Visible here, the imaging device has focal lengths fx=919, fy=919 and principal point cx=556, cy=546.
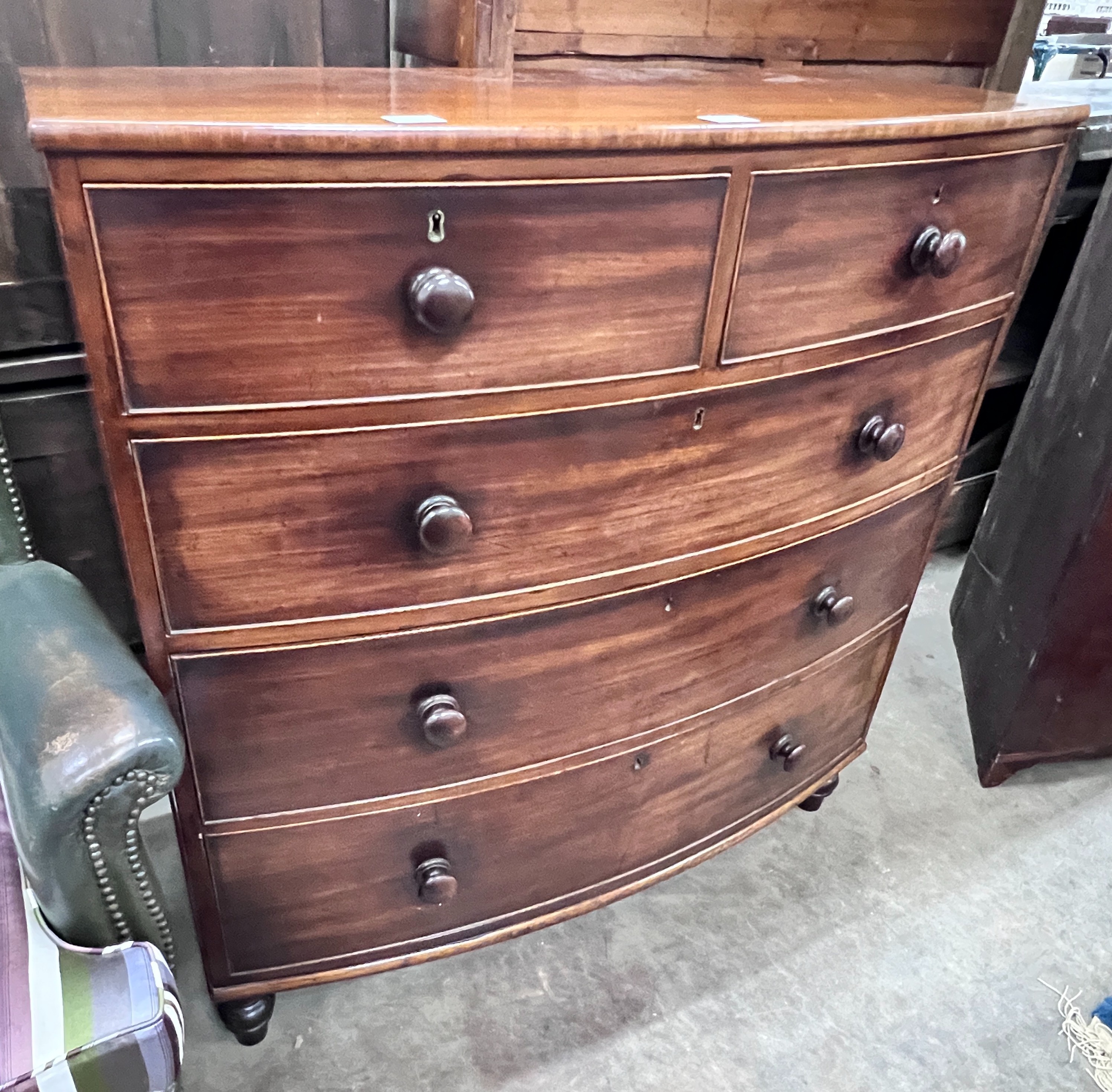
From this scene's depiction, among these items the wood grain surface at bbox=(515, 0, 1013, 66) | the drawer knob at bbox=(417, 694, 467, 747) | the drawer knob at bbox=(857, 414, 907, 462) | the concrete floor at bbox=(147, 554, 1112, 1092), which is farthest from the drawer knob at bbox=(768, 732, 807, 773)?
the wood grain surface at bbox=(515, 0, 1013, 66)

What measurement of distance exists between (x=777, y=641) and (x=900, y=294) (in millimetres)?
451

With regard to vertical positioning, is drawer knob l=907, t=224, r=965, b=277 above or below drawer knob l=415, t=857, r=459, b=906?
above

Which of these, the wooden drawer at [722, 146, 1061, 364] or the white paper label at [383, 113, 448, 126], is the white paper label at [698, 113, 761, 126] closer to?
the wooden drawer at [722, 146, 1061, 364]

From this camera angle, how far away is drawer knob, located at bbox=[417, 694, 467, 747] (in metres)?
0.93

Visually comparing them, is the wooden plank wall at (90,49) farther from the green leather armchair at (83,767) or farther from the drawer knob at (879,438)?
the drawer knob at (879,438)

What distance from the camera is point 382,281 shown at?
711mm

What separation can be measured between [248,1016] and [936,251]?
122cm

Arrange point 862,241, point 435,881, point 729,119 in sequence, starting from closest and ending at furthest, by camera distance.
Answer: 1. point 729,119
2. point 862,241
3. point 435,881

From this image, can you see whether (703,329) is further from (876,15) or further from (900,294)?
(876,15)

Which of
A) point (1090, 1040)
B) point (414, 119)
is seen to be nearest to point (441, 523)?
point (414, 119)

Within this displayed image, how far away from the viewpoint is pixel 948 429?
1.23m

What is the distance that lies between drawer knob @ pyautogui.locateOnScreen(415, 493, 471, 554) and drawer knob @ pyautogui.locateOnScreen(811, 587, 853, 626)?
56 cm

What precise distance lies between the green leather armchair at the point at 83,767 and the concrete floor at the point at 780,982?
20.9 inches

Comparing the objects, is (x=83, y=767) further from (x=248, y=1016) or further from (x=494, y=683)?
(x=248, y=1016)
